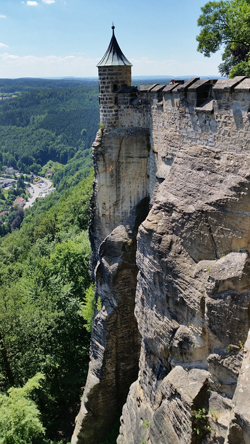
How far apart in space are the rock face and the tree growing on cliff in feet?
23.2

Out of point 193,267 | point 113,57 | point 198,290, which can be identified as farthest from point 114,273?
point 113,57

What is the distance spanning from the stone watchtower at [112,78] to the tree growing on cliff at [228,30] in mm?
5614

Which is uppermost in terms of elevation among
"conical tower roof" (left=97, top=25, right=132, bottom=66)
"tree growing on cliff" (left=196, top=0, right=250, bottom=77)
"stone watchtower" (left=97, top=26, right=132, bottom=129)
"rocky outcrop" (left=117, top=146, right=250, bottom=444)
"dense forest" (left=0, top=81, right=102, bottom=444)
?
"tree growing on cliff" (left=196, top=0, right=250, bottom=77)

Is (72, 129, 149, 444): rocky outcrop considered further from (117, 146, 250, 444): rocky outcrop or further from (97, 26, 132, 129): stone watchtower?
(117, 146, 250, 444): rocky outcrop

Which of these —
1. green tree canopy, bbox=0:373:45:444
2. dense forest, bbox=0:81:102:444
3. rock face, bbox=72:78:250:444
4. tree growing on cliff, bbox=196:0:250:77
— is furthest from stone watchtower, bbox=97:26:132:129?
green tree canopy, bbox=0:373:45:444

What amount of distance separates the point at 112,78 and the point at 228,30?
7767 mm

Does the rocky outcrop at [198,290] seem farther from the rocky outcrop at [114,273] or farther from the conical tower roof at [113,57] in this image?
the conical tower roof at [113,57]

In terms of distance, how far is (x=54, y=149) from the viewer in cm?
18500

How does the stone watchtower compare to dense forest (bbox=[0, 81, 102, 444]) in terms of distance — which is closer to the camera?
dense forest (bbox=[0, 81, 102, 444])

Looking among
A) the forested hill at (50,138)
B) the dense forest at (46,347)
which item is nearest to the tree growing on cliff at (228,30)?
the dense forest at (46,347)

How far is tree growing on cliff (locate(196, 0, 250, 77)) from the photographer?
17.1 m

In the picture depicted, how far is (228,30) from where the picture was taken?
60.8ft

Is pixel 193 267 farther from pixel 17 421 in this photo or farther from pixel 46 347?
pixel 46 347

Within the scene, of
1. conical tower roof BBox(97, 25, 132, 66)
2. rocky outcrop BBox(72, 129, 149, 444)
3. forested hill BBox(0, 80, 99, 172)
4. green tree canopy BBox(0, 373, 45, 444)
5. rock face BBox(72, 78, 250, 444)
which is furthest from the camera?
forested hill BBox(0, 80, 99, 172)
